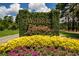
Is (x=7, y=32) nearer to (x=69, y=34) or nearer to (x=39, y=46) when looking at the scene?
(x=39, y=46)

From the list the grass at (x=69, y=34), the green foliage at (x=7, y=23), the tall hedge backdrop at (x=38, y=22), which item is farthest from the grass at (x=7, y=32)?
the grass at (x=69, y=34)

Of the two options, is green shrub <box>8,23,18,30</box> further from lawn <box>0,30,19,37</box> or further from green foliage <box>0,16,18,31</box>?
lawn <box>0,30,19,37</box>

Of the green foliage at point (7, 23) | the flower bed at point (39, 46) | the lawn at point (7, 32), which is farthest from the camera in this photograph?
the lawn at point (7, 32)

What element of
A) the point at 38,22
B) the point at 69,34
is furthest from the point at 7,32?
the point at 69,34

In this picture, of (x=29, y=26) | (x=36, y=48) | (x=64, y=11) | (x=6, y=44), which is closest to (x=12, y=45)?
(x=6, y=44)

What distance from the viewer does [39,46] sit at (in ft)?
34.6

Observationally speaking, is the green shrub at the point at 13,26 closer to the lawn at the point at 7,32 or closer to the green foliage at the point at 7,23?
the green foliage at the point at 7,23

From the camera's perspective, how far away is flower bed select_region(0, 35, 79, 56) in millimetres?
10256

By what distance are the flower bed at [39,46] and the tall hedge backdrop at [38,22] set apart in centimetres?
115

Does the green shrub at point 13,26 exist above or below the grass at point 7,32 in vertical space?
above

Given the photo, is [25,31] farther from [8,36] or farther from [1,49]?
[1,49]

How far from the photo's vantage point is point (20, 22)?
39.8 feet

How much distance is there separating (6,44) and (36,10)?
259 centimetres

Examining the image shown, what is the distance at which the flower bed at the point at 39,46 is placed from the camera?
10256mm
